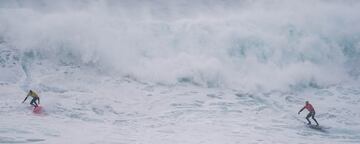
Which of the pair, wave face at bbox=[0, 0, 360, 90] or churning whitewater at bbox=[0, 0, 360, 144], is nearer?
churning whitewater at bbox=[0, 0, 360, 144]

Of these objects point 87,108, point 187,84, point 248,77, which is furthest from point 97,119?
point 248,77

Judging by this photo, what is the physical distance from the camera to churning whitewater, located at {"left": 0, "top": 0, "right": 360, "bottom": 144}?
14.7m

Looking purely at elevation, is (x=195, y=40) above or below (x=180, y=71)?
above

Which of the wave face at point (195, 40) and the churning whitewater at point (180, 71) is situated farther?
the wave face at point (195, 40)

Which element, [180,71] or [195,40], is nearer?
[180,71]

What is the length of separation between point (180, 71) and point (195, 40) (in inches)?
122

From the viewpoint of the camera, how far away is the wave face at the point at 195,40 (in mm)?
21375

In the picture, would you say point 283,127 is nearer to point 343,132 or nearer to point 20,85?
point 343,132

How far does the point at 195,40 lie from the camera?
2369 cm

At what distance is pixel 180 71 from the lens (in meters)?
21.3

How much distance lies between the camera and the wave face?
2138cm

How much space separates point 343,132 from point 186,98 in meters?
6.64

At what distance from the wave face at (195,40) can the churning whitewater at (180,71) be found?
6 centimetres

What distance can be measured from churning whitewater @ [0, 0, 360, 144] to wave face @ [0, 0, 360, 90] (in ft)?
0.21
